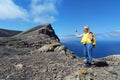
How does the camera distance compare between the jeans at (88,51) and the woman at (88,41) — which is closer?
the woman at (88,41)

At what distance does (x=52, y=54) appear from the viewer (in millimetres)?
22219

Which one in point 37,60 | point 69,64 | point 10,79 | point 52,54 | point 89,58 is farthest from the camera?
point 52,54

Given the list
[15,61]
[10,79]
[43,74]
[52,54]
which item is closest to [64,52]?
[52,54]

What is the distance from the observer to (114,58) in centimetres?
2319

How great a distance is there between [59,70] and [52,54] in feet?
20.8

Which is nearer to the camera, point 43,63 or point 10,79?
point 10,79

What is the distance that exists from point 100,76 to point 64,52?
8460mm

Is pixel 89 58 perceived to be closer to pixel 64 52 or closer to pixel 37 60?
pixel 37 60

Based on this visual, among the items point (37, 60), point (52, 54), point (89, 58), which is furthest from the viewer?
point (52, 54)

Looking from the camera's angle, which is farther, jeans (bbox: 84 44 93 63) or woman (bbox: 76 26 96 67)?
jeans (bbox: 84 44 93 63)

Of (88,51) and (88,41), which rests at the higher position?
(88,41)

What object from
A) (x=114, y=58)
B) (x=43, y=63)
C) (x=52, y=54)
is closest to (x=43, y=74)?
(x=43, y=63)

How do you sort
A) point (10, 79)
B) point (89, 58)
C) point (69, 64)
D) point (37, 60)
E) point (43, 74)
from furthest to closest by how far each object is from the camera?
point (37, 60)
point (69, 64)
point (89, 58)
point (43, 74)
point (10, 79)

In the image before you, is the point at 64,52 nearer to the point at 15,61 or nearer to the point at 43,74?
the point at 15,61
